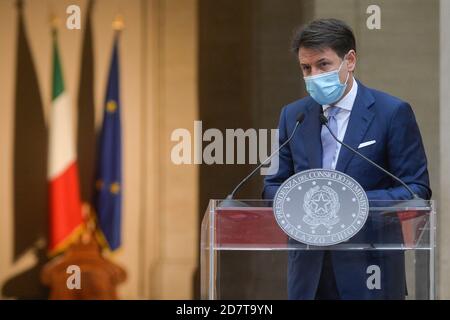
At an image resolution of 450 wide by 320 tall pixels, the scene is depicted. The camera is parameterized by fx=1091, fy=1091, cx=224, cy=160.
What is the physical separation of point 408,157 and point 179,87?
3226 mm

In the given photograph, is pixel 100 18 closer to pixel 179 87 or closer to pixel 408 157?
pixel 179 87

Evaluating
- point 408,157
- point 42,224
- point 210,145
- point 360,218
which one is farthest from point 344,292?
point 42,224

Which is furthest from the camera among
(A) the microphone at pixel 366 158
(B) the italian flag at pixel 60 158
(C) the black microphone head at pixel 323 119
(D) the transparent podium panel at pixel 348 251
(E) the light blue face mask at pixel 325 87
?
(B) the italian flag at pixel 60 158

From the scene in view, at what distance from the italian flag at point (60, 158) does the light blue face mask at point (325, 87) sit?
3271 millimetres

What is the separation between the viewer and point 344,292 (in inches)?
145

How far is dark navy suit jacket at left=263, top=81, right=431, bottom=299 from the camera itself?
363 centimetres

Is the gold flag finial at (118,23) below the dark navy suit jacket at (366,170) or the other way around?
the other way around

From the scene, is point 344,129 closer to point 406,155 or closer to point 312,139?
point 312,139

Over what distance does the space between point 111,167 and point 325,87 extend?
10.6 ft

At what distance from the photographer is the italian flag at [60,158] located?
7.02 metres

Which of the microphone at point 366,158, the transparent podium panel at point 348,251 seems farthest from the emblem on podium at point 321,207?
the microphone at point 366,158

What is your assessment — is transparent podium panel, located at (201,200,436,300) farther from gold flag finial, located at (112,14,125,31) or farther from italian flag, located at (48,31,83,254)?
gold flag finial, located at (112,14,125,31)

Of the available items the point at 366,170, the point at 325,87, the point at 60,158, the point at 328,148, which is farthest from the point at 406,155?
the point at 60,158

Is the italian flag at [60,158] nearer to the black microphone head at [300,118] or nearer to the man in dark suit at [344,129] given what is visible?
the man in dark suit at [344,129]
